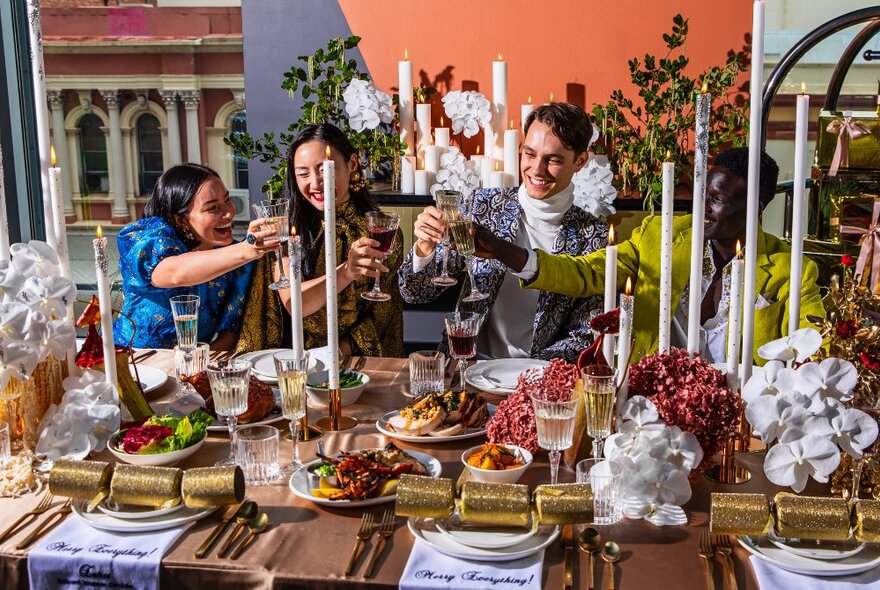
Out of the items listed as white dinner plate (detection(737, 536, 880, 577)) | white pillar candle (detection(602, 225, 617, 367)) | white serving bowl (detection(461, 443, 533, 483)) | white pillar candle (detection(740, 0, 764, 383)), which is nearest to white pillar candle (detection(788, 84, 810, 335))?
white pillar candle (detection(740, 0, 764, 383))

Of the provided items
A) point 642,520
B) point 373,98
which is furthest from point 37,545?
point 373,98

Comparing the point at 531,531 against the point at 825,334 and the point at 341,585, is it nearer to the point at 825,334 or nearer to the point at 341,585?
the point at 341,585

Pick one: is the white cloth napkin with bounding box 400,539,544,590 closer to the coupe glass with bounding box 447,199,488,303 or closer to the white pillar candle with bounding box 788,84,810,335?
the white pillar candle with bounding box 788,84,810,335

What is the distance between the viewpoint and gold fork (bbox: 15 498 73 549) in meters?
1.36

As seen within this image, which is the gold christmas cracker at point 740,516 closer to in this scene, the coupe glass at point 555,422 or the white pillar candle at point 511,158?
the coupe glass at point 555,422

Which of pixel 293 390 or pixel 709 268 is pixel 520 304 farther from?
pixel 293 390

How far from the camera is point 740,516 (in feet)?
4.35

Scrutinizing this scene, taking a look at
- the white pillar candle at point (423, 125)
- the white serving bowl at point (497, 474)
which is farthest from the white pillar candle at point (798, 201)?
the white pillar candle at point (423, 125)

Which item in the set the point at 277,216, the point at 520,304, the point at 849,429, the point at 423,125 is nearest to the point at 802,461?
the point at 849,429

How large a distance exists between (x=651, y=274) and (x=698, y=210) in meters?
1.09

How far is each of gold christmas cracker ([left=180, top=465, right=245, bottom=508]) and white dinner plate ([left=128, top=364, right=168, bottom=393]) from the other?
0.60 metres

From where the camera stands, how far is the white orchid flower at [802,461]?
4.58 feet

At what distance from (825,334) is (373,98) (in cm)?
235

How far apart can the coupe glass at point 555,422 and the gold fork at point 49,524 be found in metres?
0.75
